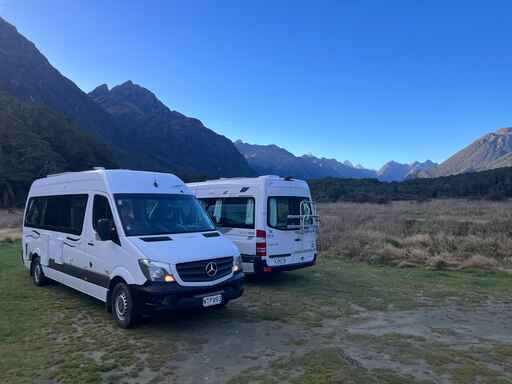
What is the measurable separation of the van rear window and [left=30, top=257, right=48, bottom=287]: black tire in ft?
2.84

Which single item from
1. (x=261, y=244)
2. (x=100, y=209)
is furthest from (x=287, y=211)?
(x=100, y=209)

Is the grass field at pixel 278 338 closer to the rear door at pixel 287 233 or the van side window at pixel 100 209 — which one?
the rear door at pixel 287 233

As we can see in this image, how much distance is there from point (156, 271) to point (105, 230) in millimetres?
1300

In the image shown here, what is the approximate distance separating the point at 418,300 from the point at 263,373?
4978 millimetres

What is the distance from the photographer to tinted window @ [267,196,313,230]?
31.5 ft

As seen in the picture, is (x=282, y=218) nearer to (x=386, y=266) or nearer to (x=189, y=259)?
(x=189, y=259)

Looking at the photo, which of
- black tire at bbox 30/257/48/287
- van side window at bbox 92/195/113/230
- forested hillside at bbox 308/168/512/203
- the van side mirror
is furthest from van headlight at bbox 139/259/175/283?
forested hillside at bbox 308/168/512/203

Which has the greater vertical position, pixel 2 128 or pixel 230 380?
pixel 2 128

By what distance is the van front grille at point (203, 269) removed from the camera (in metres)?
6.04

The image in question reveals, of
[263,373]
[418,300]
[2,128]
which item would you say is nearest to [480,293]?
[418,300]

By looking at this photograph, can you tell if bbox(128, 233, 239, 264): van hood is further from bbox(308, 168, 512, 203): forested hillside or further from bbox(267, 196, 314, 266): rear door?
bbox(308, 168, 512, 203): forested hillside

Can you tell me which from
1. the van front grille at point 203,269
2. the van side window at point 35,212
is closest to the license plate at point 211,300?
the van front grille at point 203,269

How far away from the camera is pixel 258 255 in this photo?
30.5ft

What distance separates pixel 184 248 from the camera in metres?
6.27
